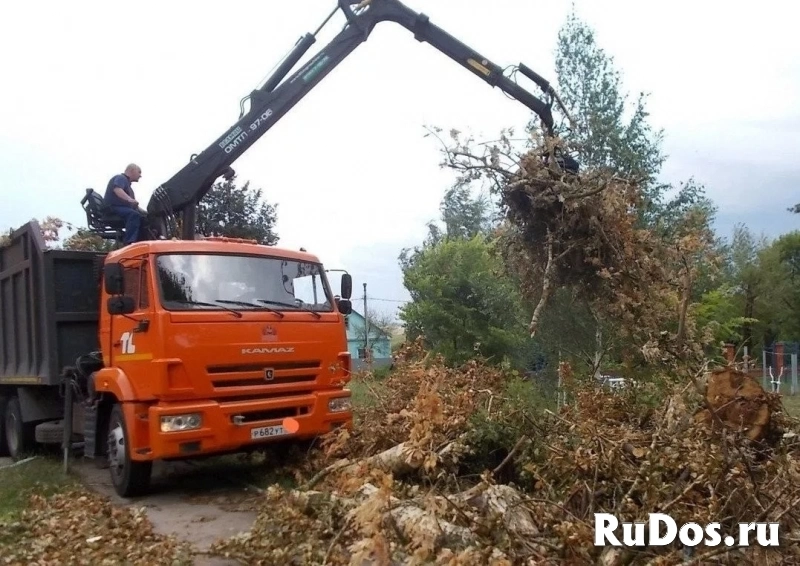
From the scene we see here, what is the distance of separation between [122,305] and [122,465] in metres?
1.50

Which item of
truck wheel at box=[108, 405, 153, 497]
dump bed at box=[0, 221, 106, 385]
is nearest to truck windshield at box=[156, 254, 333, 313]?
truck wheel at box=[108, 405, 153, 497]

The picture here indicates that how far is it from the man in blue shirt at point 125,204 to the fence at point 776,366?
6.35 metres

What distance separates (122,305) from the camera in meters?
6.77

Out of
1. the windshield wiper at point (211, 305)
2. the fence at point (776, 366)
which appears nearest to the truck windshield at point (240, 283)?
the windshield wiper at point (211, 305)

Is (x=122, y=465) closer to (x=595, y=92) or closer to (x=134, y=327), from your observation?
(x=134, y=327)

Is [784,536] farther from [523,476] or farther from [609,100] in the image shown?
[609,100]

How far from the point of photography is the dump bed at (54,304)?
789 cm

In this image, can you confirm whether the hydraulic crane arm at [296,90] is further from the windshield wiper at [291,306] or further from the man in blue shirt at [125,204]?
the windshield wiper at [291,306]

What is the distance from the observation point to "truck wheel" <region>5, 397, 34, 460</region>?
9172 mm

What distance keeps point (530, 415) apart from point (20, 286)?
6135 mm

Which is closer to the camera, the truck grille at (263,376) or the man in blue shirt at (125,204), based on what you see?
the truck grille at (263,376)

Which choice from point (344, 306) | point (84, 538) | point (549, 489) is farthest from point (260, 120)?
point (549, 489)

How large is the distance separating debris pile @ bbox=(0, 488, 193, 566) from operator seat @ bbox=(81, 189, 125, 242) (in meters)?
3.42

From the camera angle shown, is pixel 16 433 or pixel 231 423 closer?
pixel 231 423
